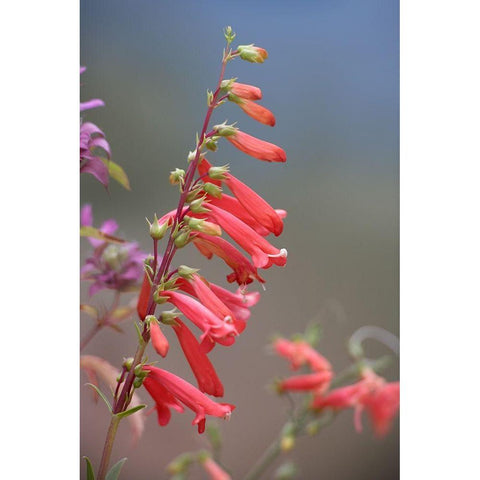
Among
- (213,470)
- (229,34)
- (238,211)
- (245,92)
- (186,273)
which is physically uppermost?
(229,34)

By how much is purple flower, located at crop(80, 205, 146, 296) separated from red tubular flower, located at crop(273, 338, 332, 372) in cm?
36

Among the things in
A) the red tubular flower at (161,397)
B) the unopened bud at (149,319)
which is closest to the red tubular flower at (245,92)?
the unopened bud at (149,319)

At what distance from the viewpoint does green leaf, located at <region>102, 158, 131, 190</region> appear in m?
1.63

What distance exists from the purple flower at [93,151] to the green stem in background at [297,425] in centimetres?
67

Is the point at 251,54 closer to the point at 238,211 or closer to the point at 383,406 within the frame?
the point at 238,211

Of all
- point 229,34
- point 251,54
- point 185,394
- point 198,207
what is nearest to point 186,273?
point 198,207

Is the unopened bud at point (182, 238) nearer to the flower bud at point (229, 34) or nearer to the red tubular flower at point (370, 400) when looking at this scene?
the flower bud at point (229, 34)

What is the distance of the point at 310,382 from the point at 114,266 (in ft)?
1.68

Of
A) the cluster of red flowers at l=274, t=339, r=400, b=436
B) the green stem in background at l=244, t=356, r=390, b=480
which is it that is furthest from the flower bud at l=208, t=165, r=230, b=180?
the green stem in background at l=244, t=356, r=390, b=480

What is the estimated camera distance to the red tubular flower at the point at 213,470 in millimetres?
1669

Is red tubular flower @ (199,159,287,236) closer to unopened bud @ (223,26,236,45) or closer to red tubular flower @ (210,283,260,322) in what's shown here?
red tubular flower @ (210,283,260,322)

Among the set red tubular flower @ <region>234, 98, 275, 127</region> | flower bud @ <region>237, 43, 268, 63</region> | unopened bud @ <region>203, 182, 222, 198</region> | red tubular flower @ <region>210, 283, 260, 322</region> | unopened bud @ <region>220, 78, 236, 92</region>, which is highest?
flower bud @ <region>237, 43, 268, 63</region>

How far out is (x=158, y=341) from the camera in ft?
4.20
